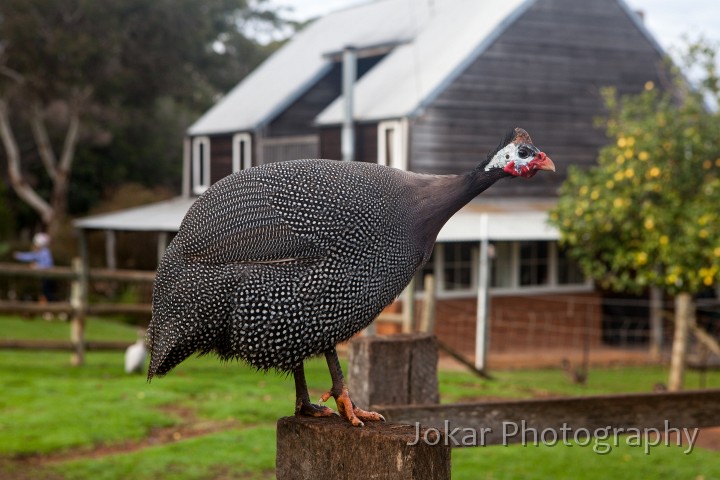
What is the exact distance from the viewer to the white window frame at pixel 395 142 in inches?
776

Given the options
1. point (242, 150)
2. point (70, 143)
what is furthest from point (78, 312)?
point (70, 143)

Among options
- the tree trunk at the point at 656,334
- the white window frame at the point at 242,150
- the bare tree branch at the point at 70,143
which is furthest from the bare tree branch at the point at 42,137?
the tree trunk at the point at 656,334

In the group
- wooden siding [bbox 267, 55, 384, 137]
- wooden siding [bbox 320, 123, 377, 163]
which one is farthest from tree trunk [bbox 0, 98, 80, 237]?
wooden siding [bbox 320, 123, 377, 163]

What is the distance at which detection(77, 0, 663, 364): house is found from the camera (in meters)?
19.7

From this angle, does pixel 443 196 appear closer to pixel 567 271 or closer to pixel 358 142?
pixel 358 142

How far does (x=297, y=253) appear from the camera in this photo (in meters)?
3.10

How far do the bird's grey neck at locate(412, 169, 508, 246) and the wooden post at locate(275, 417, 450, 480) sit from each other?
64 cm

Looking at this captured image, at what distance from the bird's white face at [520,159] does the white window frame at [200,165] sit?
2397cm

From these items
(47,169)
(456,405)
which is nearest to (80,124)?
(47,169)

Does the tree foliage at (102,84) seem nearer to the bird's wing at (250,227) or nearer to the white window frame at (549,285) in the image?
the white window frame at (549,285)

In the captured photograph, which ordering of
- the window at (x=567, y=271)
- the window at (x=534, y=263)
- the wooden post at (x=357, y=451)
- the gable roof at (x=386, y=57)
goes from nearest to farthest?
the wooden post at (x=357, y=451) < the gable roof at (x=386, y=57) < the window at (x=534, y=263) < the window at (x=567, y=271)

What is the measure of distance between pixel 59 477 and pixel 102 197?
97.1ft

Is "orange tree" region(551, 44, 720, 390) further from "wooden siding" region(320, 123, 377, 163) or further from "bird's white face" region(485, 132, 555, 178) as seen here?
"bird's white face" region(485, 132, 555, 178)

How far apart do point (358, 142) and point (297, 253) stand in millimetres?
17832
